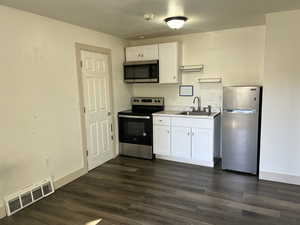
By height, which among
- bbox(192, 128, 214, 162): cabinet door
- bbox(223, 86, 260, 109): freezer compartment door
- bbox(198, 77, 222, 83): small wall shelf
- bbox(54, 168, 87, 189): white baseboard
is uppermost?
bbox(198, 77, 222, 83): small wall shelf

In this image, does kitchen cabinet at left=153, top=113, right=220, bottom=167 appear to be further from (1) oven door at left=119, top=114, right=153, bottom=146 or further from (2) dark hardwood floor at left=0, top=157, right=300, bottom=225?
(2) dark hardwood floor at left=0, top=157, right=300, bottom=225

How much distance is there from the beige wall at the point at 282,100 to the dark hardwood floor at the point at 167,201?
0.34 m

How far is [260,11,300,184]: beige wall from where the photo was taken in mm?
2961

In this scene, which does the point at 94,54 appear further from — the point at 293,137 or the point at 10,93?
the point at 293,137

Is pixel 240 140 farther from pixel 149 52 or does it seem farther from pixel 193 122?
pixel 149 52

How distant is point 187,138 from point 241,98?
1182 millimetres

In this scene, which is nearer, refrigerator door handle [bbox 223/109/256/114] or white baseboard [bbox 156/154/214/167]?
refrigerator door handle [bbox 223/109/256/114]

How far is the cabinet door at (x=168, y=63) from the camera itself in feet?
13.6

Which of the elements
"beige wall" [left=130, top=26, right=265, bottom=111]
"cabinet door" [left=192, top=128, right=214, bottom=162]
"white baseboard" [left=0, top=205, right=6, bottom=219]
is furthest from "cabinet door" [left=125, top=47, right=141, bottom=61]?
"white baseboard" [left=0, top=205, right=6, bottom=219]

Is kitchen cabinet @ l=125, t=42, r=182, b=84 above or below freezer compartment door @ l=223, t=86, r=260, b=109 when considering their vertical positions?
above

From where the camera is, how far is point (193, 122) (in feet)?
12.6

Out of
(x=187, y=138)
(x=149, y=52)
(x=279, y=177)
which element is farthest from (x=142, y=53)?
(x=279, y=177)

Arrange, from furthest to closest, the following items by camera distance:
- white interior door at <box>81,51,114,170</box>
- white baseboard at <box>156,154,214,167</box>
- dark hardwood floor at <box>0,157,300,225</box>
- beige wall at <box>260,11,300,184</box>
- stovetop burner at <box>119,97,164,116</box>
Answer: stovetop burner at <box>119,97,164,116</box> < white baseboard at <box>156,154,214,167</box> < white interior door at <box>81,51,114,170</box> < beige wall at <box>260,11,300,184</box> < dark hardwood floor at <box>0,157,300,225</box>

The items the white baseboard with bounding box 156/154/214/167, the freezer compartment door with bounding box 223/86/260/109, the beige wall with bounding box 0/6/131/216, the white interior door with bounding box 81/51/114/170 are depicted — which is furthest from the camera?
the white baseboard with bounding box 156/154/214/167
